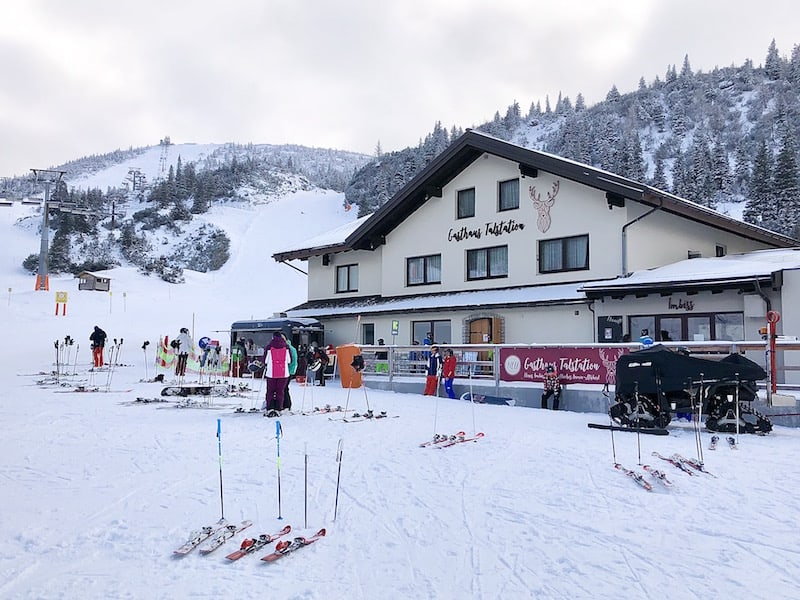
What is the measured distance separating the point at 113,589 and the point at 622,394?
9271mm

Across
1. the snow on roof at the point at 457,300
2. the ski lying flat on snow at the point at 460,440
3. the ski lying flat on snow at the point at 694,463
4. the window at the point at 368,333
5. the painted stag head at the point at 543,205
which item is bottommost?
the ski lying flat on snow at the point at 460,440

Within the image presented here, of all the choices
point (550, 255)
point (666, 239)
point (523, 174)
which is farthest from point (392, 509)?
point (523, 174)

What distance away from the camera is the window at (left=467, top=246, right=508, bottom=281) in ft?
77.2

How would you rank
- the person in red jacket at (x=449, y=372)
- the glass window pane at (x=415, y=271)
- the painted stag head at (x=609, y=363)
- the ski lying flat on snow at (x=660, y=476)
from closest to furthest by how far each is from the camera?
1. the ski lying flat on snow at (x=660, y=476)
2. the painted stag head at (x=609, y=363)
3. the person in red jacket at (x=449, y=372)
4. the glass window pane at (x=415, y=271)

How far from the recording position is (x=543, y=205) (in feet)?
73.0

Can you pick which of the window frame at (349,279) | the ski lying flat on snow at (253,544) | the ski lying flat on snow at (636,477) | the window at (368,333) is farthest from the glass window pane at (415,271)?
the ski lying flat on snow at (253,544)

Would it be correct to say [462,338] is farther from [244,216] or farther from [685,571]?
[244,216]

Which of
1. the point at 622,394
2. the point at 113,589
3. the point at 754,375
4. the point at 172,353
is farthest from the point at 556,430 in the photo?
the point at 172,353

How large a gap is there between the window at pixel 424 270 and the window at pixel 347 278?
138 inches

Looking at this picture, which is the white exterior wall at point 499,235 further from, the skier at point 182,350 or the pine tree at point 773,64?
the pine tree at point 773,64

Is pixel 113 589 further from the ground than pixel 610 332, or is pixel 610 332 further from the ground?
pixel 610 332

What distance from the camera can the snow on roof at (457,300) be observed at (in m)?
20.7

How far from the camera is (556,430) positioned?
1151cm

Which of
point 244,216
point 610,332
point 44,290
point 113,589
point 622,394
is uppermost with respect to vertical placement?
point 244,216
